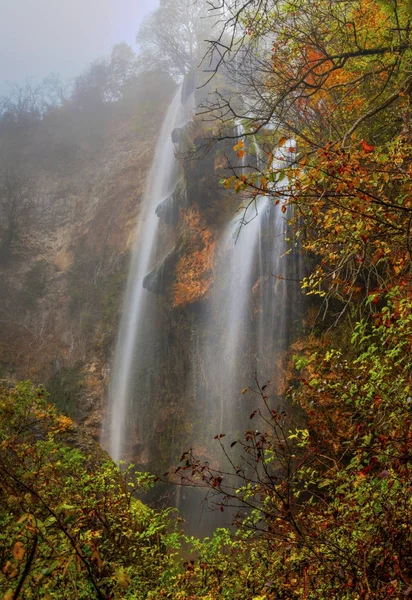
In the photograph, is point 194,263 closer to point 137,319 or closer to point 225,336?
point 225,336

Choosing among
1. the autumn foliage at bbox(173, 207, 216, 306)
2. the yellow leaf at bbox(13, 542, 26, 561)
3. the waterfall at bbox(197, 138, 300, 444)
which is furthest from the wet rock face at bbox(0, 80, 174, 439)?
the yellow leaf at bbox(13, 542, 26, 561)

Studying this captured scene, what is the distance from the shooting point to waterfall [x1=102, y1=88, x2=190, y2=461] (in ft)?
48.1

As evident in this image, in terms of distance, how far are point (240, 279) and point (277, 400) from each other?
3.93m

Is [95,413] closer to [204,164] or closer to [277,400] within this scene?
[277,400]

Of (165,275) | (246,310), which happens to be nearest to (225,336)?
(246,310)

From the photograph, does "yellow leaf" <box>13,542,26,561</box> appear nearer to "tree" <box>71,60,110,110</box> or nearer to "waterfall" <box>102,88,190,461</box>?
"waterfall" <box>102,88,190,461</box>

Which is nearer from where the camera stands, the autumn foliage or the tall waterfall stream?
the tall waterfall stream

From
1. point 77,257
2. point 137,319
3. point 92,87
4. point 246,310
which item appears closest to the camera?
point 246,310

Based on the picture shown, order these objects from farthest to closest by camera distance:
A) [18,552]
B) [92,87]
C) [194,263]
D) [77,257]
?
[92,87] → [77,257] → [194,263] → [18,552]

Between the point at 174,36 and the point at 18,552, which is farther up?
the point at 174,36

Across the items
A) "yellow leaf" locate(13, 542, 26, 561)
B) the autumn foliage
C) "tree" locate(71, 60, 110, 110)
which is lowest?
A: "yellow leaf" locate(13, 542, 26, 561)

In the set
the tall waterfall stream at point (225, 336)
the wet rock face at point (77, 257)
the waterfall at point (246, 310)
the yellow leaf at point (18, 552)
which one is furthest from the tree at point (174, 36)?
the yellow leaf at point (18, 552)

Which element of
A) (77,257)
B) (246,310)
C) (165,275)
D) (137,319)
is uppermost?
(77,257)

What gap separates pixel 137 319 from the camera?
16734 mm
